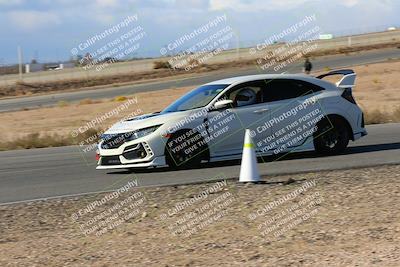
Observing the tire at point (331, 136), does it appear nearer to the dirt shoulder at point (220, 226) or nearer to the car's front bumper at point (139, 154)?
the dirt shoulder at point (220, 226)

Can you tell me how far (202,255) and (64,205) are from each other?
11.7 ft

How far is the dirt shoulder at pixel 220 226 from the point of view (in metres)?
7.83

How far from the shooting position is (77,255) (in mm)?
8031

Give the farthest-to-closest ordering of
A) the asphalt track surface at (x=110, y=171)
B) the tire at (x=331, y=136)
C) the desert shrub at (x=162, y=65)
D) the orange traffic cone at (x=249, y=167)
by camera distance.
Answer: the desert shrub at (x=162, y=65) < the tire at (x=331, y=136) < the asphalt track surface at (x=110, y=171) < the orange traffic cone at (x=249, y=167)

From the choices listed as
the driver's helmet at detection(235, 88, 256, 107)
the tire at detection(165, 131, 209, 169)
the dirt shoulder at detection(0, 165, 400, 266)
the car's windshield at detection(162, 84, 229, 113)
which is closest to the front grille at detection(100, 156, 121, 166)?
the tire at detection(165, 131, 209, 169)

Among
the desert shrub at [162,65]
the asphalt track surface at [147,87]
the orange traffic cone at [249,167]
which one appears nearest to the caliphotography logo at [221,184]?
the orange traffic cone at [249,167]

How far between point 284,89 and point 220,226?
20.6 ft

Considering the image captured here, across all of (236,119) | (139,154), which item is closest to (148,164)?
(139,154)

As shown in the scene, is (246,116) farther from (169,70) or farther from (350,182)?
(169,70)

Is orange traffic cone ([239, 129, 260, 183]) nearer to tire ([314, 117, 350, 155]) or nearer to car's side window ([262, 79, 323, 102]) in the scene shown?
car's side window ([262, 79, 323, 102])

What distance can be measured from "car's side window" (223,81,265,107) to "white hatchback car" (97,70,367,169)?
2 cm

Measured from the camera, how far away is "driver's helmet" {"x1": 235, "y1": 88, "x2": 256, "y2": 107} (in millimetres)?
14773

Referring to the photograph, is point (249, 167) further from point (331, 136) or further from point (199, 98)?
point (331, 136)

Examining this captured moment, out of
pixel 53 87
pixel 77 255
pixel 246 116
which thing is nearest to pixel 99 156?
pixel 246 116
